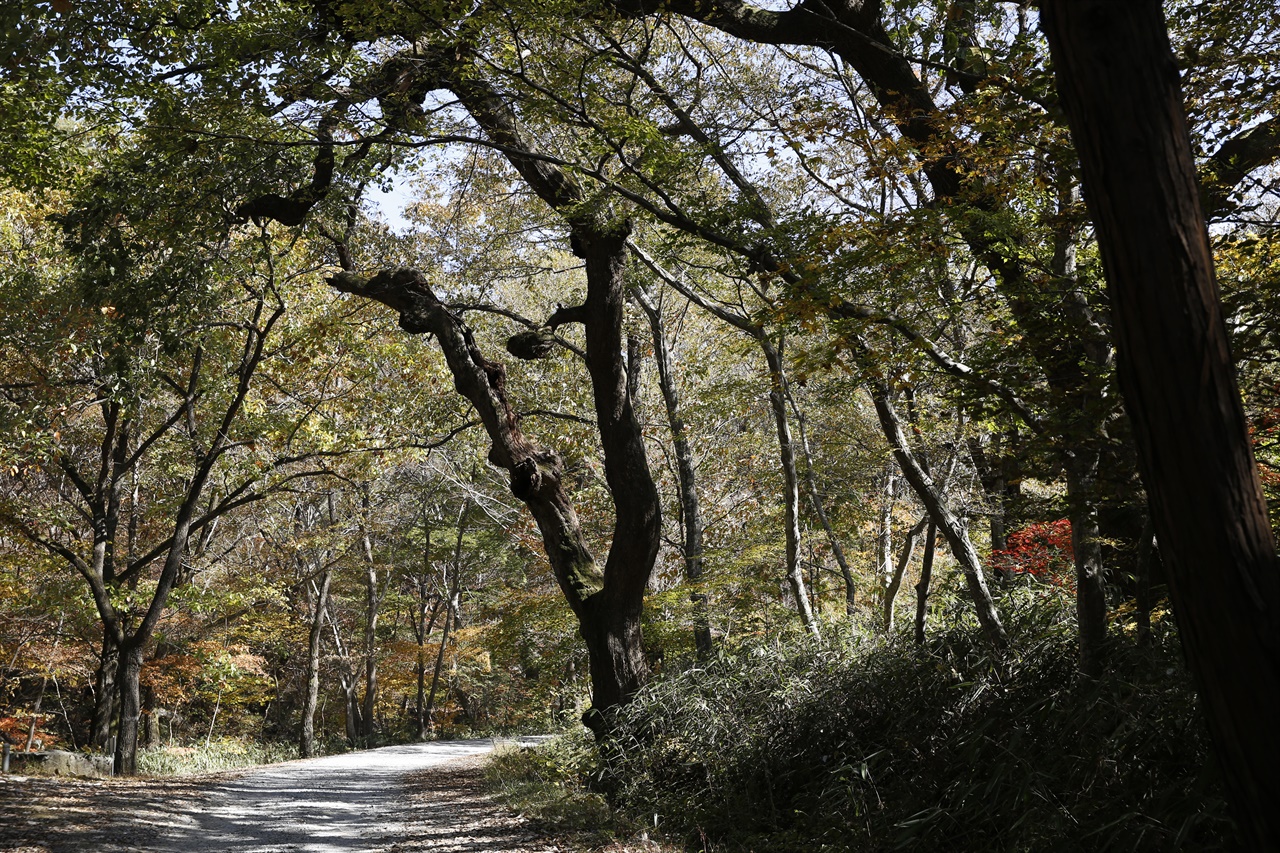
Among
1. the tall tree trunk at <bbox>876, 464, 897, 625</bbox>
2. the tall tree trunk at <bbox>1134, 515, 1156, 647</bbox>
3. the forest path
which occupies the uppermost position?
the tall tree trunk at <bbox>876, 464, 897, 625</bbox>

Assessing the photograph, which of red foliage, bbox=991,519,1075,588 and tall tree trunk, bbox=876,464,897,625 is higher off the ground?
tall tree trunk, bbox=876,464,897,625

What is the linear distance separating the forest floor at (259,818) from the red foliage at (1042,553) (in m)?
4.37

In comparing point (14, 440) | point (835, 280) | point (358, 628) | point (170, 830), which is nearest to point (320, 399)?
point (14, 440)

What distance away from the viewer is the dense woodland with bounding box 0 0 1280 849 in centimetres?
242

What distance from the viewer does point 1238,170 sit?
13.9 feet

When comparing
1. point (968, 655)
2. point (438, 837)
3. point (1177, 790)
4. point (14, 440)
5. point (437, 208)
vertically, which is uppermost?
point (437, 208)

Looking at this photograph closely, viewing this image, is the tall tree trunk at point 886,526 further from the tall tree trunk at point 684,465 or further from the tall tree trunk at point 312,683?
the tall tree trunk at point 312,683

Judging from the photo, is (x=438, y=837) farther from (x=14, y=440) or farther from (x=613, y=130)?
(x=14, y=440)

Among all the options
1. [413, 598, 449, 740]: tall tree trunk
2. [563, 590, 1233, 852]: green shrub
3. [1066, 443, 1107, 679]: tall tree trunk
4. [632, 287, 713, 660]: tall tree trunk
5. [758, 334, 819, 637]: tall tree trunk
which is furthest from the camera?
[413, 598, 449, 740]: tall tree trunk

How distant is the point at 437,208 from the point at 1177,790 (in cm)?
1609

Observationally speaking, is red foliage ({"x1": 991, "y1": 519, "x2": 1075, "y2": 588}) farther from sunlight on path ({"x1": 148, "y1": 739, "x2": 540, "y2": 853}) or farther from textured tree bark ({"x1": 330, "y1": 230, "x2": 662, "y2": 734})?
sunlight on path ({"x1": 148, "y1": 739, "x2": 540, "y2": 853})

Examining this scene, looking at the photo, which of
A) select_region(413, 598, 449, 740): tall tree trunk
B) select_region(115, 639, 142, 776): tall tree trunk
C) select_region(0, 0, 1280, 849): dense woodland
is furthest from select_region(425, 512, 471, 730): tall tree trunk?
select_region(115, 639, 142, 776): tall tree trunk

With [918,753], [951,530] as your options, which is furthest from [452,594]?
[918,753]

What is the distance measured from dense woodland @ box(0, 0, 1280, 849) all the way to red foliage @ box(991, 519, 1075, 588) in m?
0.08
